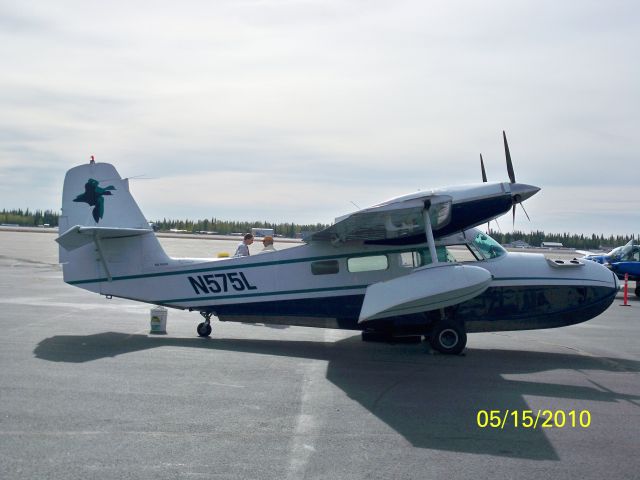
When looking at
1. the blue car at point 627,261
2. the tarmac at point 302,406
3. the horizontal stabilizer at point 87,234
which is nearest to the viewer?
the tarmac at point 302,406

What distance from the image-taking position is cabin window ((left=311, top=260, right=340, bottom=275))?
12.9 m

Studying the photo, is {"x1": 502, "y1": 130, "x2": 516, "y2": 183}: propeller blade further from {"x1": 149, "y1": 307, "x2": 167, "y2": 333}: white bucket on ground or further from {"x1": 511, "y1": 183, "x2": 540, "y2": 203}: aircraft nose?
{"x1": 149, "y1": 307, "x2": 167, "y2": 333}: white bucket on ground

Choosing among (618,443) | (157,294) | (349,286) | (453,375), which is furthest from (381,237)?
(618,443)

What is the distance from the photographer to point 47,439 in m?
6.57

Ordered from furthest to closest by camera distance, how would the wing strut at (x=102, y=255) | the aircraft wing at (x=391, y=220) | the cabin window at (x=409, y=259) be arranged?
1. the wing strut at (x=102, y=255)
2. the cabin window at (x=409, y=259)
3. the aircraft wing at (x=391, y=220)

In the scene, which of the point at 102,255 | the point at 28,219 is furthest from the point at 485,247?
the point at 28,219

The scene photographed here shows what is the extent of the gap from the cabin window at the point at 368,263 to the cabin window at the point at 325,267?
25 centimetres

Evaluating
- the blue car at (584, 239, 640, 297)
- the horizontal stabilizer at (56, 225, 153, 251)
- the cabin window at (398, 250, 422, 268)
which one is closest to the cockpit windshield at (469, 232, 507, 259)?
the cabin window at (398, 250, 422, 268)

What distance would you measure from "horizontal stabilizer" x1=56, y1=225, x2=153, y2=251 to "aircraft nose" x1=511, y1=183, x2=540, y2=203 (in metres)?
6.96

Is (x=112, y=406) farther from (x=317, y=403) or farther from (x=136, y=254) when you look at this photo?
(x=136, y=254)

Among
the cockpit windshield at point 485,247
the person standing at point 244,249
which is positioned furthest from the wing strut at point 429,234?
the person standing at point 244,249

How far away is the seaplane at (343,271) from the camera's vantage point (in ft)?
39.7

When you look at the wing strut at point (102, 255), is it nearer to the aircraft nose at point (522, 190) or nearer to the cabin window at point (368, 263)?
the cabin window at point (368, 263)

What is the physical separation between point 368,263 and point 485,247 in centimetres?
222
